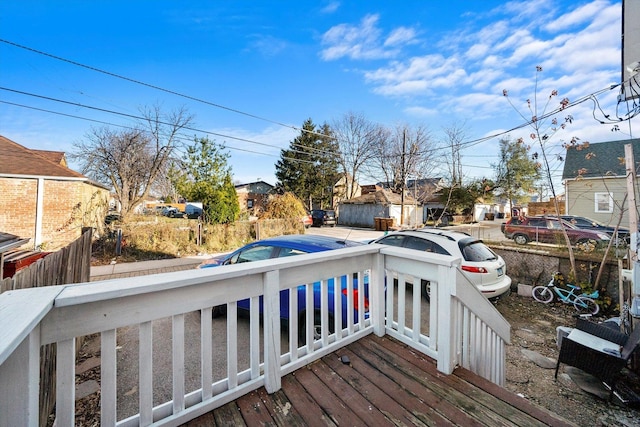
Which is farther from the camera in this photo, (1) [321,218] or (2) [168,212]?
(2) [168,212]

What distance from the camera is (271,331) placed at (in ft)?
5.96

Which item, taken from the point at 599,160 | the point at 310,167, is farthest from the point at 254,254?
the point at 310,167

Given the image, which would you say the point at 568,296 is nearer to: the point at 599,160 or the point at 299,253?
the point at 299,253

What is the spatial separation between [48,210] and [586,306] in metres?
16.2

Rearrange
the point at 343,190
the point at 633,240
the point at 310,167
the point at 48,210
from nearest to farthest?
the point at 633,240, the point at 48,210, the point at 310,167, the point at 343,190

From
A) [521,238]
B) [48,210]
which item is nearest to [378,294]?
[521,238]

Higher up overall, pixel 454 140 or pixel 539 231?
pixel 454 140

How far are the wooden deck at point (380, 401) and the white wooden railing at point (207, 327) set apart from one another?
10cm

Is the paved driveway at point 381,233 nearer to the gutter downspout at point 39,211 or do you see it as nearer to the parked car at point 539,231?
the parked car at point 539,231

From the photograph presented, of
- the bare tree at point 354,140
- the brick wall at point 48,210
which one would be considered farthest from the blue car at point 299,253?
the bare tree at point 354,140

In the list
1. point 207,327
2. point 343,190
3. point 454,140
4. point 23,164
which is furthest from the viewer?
point 343,190

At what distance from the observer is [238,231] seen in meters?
11.3

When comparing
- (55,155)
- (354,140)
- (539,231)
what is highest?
(354,140)

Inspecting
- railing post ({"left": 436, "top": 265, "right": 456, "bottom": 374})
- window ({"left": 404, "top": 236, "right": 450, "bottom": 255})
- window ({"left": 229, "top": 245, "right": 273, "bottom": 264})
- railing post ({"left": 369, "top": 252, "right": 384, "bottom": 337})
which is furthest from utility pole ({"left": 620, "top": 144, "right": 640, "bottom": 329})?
window ({"left": 229, "top": 245, "right": 273, "bottom": 264})
